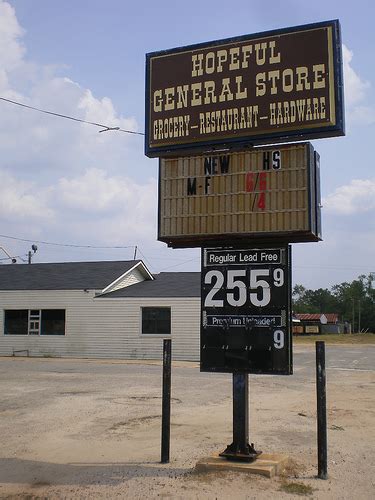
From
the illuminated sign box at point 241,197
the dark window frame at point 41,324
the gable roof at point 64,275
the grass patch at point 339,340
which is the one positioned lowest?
the grass patch at point 339,340

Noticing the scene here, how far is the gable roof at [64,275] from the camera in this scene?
3077cm

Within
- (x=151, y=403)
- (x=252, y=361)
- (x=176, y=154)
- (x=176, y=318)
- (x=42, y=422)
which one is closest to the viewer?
(x=252, y=361)

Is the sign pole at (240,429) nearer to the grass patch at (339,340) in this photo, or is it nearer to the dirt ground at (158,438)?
the dirt ground at (158,438)

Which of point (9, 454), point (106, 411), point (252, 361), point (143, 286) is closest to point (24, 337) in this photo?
point (143, 286)

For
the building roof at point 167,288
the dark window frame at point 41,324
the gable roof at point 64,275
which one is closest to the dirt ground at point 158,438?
the building roof at point 167,288

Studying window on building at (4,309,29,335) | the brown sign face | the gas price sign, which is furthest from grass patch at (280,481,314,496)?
window on building at (4,309,29,335)

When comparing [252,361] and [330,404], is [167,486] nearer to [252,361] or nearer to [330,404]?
[252,361]

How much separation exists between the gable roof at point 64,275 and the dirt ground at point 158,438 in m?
13.7

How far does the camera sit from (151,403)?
12.6 meters

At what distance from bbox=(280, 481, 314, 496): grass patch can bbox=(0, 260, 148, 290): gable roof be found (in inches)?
942

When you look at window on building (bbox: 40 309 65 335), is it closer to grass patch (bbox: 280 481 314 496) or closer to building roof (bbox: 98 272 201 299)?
building roof (bbox: 98 272 201 299)

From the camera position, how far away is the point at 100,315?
29.5m

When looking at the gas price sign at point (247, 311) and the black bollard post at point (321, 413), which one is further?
the gas price sign at point (247, 311)

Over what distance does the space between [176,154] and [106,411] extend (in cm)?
599
